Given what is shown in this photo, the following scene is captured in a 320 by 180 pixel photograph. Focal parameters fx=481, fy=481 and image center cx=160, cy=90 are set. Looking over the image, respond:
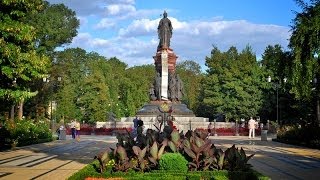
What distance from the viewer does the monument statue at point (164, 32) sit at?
51688 millimetres

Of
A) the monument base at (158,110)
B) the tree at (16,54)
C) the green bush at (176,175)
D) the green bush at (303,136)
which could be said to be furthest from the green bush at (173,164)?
the monument base at (158,110)

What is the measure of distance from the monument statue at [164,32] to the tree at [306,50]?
29438mm

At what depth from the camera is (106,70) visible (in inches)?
3438

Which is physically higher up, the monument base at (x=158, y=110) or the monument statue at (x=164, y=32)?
the monument statue at (x=164, y=32)

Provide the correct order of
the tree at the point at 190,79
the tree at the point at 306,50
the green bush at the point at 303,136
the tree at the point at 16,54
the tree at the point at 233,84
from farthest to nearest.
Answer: the tree at the point at 190,79 < the tree at the point at 233,84 < the green bush at the point at 303,136 < the tree at the point at 306,50 < the tree at the point at 16,54

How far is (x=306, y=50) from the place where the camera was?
22172mm

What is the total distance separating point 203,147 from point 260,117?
5468 cm

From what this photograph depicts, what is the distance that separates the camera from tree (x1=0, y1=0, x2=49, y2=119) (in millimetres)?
14711

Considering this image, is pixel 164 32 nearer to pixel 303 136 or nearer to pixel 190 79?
pixel 303 136

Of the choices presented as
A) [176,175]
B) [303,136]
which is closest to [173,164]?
[176,175]

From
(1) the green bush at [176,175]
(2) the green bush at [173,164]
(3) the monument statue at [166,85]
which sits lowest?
(1) the green bush at [176,175]

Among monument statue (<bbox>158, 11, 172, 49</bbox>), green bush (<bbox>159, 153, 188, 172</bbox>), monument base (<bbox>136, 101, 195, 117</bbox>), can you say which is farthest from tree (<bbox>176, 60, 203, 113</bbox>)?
green bush (<bbox>159, 153, 188, 172</bbox>)

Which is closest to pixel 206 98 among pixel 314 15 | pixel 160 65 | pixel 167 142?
pixel 160 65

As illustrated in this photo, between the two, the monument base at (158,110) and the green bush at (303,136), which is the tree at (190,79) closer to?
the monument base at (158,110)
